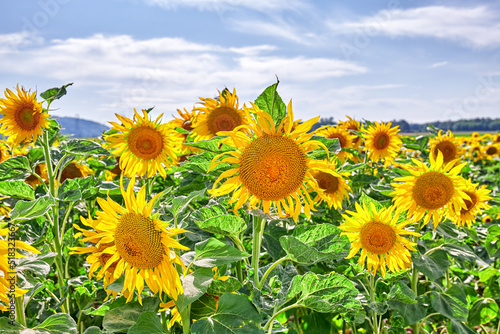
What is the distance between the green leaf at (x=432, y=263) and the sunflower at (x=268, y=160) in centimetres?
149

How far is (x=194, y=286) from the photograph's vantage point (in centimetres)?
137

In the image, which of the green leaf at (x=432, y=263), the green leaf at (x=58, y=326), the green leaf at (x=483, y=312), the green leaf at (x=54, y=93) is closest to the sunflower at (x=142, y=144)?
the green leaf at (x=54, y=93)

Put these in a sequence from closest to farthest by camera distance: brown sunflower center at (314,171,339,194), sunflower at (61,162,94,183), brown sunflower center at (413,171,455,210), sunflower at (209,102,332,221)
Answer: sunflower at (209,102,332,221) < brown sunflower center at (413,171,455,210) < brown sunflower center at (314,171,339,194) < sunflower at (61,162,94,183)

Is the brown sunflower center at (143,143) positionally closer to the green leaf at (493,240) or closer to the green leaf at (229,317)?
the green leaf at (229,317)

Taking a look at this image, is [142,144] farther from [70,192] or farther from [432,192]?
[432,192]

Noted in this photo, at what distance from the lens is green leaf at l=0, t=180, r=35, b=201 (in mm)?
2162

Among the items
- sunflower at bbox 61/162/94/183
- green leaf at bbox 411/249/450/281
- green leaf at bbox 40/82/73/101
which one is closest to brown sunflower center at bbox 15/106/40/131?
green leaf at bbox 40/82/73/101

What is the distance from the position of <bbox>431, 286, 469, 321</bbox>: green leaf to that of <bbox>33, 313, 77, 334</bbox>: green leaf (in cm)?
224

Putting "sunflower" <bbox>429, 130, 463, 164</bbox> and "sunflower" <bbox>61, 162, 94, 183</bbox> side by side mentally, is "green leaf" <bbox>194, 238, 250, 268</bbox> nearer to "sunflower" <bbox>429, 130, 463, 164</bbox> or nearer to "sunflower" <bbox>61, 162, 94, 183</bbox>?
"sunflower" <bbox>61, 162, 94, 183</bbox>

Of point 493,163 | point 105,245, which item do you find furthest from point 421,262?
point 493,163

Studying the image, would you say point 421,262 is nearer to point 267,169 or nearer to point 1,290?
point 267,169

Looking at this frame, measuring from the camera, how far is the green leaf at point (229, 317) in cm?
137

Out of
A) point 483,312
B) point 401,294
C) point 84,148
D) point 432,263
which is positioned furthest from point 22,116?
point 483,312

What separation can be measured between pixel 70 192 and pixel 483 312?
131 inches
